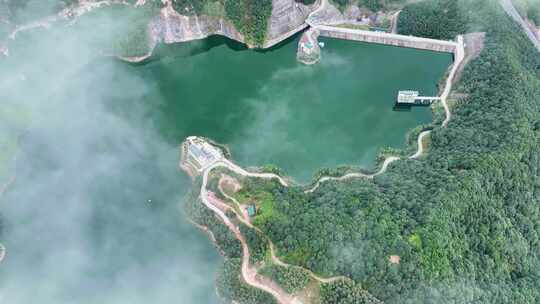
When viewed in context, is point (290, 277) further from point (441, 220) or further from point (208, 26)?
point (208, 26)

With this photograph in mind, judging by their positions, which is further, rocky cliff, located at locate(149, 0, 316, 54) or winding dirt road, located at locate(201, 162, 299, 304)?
rocky cliff, located at locate(149, 0, 316, 54)

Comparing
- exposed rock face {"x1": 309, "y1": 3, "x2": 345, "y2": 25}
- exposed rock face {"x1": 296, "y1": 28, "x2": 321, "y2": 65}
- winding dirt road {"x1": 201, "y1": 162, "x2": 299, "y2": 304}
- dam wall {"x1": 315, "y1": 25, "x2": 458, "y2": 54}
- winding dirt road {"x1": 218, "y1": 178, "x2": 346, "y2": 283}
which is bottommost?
winding dirt road {"x1": 201, "y1": 162, "x2": 299, "y2": 304}

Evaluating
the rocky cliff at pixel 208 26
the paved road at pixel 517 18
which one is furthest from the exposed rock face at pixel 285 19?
the paved road at pixel 517 18

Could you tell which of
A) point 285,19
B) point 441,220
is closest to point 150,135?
point 285,19

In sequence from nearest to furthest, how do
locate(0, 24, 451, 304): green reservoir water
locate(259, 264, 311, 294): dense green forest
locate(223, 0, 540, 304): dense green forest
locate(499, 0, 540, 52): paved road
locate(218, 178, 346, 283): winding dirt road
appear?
locate(223, 0, 540, 304): dense green forest < locate(218, 178, 346, 283): winding dirt road < locate(259, 264, 311, 294): dense green forest < locate(0, 24, 451, 304): green reservoir water < locate(499, 0, 540, 52): paved road

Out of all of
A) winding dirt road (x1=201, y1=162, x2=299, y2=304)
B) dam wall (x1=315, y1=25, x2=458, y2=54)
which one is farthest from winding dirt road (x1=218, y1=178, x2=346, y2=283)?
dam wall (x1=315, y1=25, x2=458, y2=54)

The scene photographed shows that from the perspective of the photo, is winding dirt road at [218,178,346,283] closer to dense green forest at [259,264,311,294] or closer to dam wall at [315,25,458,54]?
dense green forest at [259,264,311,294]

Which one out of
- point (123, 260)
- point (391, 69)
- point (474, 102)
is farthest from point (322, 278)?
point (391, 69)
